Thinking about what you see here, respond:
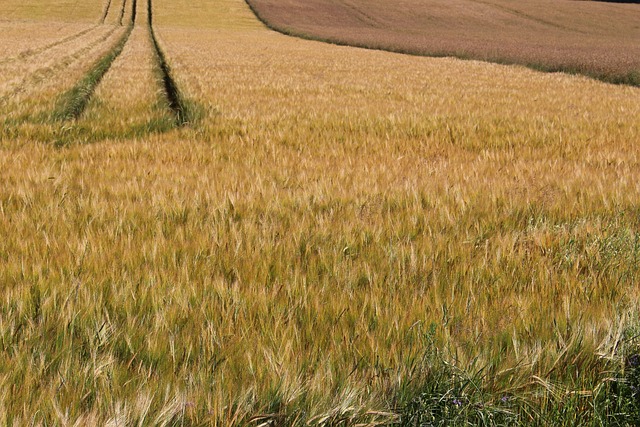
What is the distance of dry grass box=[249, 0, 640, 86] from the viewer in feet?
148

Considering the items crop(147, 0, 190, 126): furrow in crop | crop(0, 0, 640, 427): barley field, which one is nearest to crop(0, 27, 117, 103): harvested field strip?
crop(147, 0, 190, 126): furrow in crop

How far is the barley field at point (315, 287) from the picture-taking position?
1278mm

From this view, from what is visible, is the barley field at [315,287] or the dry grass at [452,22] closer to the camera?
the barley field at [315,287]

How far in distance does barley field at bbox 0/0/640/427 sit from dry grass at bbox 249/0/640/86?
34.6m

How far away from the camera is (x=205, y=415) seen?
117cm

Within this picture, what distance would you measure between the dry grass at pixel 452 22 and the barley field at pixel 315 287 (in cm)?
3456

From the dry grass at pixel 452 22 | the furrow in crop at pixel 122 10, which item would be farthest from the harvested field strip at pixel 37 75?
the furrow in crop at pixel 122 10

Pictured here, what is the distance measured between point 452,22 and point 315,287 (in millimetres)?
65770

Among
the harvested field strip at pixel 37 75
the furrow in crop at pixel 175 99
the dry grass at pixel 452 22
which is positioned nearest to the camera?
the furrow in crop at pixel 175 99

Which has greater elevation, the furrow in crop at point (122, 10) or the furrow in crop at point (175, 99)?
the furrow in crop at point (122, 10)

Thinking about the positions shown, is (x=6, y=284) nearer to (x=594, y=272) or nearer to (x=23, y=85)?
(x=594, y=272)

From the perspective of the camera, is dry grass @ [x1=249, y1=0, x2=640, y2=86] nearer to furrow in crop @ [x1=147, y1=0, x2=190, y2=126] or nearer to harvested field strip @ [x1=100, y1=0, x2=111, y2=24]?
harvested field strip @ [x1=100, y1=0, x2=111, y2=24]

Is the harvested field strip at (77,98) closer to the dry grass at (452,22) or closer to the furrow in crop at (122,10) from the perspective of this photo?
the dry grass at (452,22)

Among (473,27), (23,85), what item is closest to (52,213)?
(23,85)
